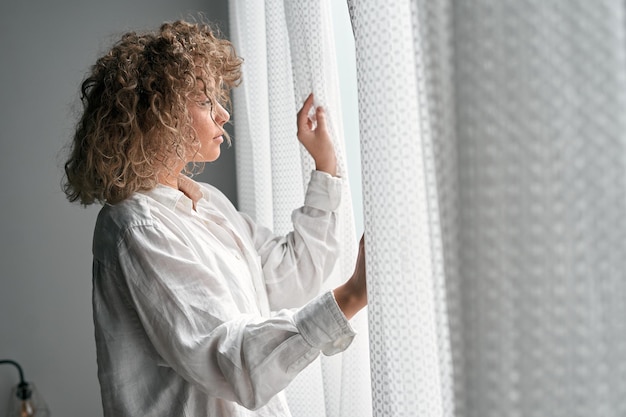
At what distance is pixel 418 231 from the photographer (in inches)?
29.7

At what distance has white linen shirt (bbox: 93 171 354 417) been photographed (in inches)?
36.1

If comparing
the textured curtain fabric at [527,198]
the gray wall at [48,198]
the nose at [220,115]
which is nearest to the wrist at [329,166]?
the nose at [220,115]

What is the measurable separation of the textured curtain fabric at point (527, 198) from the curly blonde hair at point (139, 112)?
53 centimetres

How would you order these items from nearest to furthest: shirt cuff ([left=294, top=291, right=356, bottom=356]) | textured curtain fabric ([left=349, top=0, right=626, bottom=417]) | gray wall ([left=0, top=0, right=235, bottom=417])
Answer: textured curtain fabric ([left=349, top=0, right=626, bottom=417]), shirt cuff ([left=294, top=291, right=356, bottom=356]), gray wall ([left=0, top=0, right=235, bottom=417])

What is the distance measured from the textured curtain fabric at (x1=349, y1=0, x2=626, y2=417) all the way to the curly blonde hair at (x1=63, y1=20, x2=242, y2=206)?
0.53m

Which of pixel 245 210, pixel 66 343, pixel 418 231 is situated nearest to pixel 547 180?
pixel 418 231

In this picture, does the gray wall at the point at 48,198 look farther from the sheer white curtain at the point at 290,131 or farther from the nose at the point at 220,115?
the nose at the point at 220,115

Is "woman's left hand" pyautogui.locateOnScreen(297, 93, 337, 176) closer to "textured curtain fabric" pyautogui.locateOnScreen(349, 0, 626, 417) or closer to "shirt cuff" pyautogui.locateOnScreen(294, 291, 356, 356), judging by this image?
"shirt cuff" pyautogui.locateOnScreen(294, 291, 356, 356)

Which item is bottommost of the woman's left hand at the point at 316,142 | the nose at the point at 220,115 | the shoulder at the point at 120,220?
the shoulder at the point at 120,220

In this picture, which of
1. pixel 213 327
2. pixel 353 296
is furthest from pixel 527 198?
pixel 213 327

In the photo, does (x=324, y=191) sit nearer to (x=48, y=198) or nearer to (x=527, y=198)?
(x=527, y=198)

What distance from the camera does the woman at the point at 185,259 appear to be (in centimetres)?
92

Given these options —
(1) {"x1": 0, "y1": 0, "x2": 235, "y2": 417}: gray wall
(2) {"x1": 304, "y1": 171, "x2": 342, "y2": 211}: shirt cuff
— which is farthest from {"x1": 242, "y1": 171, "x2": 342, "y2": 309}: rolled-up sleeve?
(1) {"x1": 0, "y1": 0, "x2": 235, "y2": 417}: gray wall

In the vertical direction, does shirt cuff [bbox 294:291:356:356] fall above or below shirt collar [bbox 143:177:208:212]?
below
